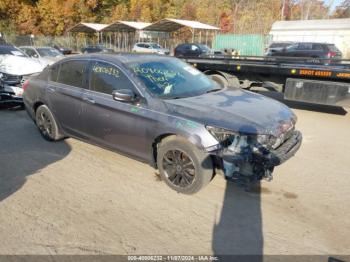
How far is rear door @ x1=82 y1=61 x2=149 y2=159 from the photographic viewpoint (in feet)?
14.2

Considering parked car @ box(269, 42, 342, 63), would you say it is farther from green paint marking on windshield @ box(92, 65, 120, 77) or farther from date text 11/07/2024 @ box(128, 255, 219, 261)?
date text 11/07/2024 @ box(128, 255, 219, 261)

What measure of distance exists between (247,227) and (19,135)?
5.00 m

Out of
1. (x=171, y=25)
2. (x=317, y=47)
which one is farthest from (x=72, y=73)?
(x=171, y=25)

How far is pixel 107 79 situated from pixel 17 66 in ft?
18.1

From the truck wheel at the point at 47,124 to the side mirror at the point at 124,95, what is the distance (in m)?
1.97

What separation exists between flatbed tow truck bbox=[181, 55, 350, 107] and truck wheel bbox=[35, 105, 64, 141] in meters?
3.44

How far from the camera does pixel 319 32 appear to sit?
111 ft

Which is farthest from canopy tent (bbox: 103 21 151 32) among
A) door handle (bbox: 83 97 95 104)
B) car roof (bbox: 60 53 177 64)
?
door handle (bbox: 83 97 95 104)

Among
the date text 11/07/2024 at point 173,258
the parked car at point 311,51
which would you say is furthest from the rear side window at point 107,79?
the parked car at point 311,51

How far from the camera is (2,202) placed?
3.92m

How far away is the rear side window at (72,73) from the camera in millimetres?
5105

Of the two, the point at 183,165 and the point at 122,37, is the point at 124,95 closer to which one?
the point at 183,165

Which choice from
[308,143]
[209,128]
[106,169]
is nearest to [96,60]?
[106,169]

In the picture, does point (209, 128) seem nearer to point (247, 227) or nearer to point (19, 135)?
point (247, 227)
